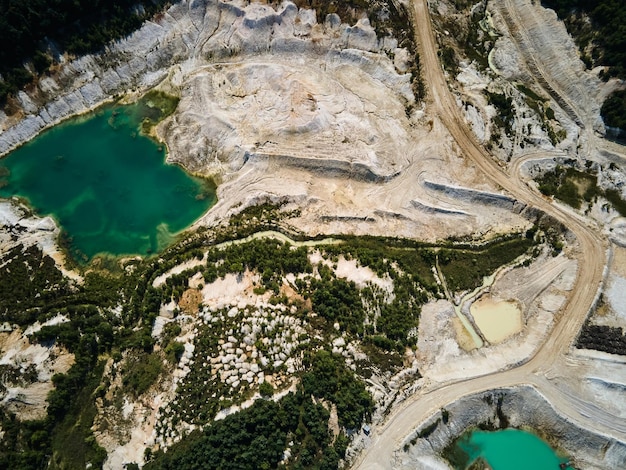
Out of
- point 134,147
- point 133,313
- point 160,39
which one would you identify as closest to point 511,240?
point 133,313

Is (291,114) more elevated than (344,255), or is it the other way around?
(291,114)

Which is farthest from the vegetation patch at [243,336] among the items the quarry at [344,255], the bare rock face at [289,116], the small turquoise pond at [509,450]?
the small turquoise pond at [509,450]

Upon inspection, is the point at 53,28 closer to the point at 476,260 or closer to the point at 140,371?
the point at 140,371

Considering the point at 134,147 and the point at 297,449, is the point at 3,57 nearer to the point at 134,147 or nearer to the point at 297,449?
the point at 134,147

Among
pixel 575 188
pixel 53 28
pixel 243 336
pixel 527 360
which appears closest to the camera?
pixel 243 336

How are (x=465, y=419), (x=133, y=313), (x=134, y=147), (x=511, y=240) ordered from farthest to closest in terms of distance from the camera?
(x=134, y=147), (x=511, y=240), (x=133, y=313), (x=465, y=419)

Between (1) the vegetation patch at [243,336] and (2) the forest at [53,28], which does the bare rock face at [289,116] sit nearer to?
(1) the vegetation patch at [243,336]

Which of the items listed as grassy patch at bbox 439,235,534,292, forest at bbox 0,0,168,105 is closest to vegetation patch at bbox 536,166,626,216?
grassy patch at bbox 439,235,534,292

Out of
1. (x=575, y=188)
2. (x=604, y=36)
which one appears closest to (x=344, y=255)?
(x=575, y=188)
